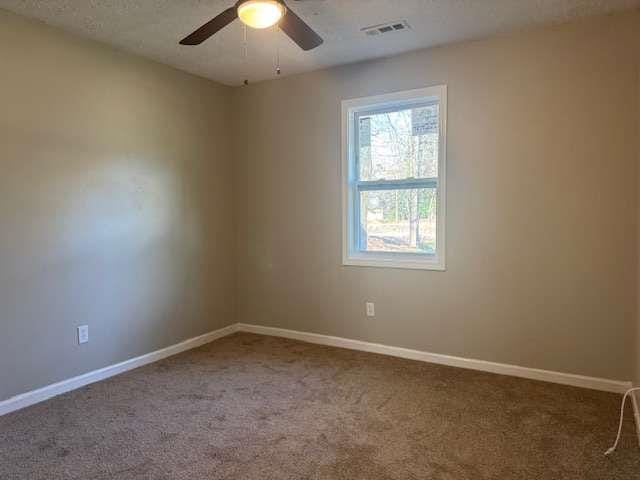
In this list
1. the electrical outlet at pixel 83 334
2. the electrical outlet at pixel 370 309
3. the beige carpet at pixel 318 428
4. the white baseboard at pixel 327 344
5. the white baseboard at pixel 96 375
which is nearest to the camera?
the beige carpet at pixel 318 428

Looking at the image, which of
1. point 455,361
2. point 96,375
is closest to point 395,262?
point 455,361

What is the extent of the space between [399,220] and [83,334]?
259 cm

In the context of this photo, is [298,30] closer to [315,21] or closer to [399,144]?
[315,21]

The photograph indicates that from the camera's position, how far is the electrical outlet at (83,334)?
3.21 meters

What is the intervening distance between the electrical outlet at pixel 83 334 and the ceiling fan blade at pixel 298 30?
2.47 m

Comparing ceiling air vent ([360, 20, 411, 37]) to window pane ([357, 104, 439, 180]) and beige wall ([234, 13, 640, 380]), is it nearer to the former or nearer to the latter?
beige wall ([234, 13, 640, 380])

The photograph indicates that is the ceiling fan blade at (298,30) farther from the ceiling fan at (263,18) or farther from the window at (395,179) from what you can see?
the window at (395,179)

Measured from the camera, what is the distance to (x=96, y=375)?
3.29 metres

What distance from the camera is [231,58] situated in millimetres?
3660

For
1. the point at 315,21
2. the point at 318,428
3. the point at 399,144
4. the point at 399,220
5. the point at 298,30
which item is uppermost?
the point at 315,21

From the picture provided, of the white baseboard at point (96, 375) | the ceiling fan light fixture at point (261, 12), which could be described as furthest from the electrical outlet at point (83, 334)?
the ceiling fan light fixture at point (261, 12)

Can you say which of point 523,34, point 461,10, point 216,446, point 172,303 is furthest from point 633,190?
point 172,303

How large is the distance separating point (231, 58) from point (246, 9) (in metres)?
1.57

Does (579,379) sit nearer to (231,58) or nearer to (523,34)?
(523,34)
